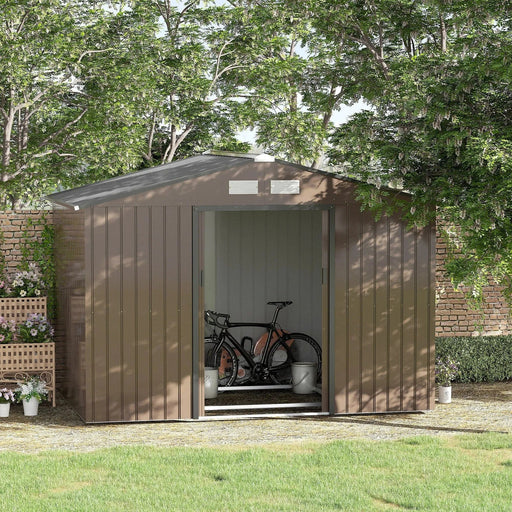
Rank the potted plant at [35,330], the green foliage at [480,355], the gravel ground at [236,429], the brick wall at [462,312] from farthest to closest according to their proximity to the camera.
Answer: the brick wall at [462,312] → the green foliage at [480,355] → the potted plant at [35,330] → the gravel ground at [236,429]

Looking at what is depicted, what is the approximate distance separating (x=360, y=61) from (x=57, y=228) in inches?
283

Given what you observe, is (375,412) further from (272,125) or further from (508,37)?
(272,125)

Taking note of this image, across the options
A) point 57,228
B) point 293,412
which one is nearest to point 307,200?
point 293,412

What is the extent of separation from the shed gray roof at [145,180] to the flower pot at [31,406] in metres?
1.84

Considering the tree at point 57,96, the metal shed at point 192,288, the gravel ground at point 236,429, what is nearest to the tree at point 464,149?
the metal shed at point 192,288

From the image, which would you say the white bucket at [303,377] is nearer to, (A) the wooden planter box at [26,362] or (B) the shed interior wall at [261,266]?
(B) the shed interior wall at [261,266]

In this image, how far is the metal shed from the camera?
8.25 meters

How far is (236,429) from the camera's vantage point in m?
8.11

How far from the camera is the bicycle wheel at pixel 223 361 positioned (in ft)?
33.3

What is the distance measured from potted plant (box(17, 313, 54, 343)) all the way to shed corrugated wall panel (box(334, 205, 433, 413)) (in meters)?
2.82

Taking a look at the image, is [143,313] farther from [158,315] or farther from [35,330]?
[35,330]

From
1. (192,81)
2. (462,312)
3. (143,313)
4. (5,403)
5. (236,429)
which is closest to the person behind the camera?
(236,429)

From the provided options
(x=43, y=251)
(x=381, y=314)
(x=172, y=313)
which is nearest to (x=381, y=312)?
(x=381, y=314)

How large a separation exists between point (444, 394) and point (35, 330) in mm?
4053
